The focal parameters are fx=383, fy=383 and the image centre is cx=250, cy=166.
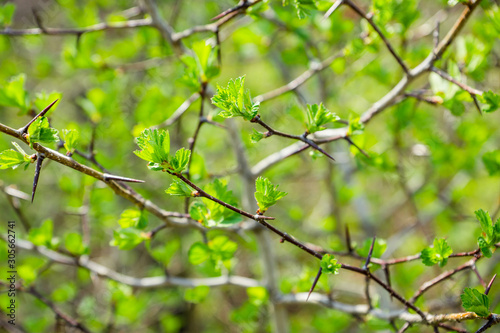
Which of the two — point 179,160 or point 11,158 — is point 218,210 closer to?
point 179,160

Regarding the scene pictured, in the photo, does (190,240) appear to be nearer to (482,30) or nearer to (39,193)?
(39,193)

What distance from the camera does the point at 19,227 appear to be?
3.30 metres

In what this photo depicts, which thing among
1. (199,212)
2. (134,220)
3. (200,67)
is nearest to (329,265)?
(199,212)

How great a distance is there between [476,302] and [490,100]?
593 millimetres

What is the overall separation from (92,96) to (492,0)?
1.67 metres

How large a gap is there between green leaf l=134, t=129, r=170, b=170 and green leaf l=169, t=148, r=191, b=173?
0.06 feet

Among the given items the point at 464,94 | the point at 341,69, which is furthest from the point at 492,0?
the point at 341,69

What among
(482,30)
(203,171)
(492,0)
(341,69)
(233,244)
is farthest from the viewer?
(341,69)

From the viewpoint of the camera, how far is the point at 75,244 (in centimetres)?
153

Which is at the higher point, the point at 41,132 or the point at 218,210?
the point at 41,132

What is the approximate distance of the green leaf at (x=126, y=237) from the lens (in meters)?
1.26

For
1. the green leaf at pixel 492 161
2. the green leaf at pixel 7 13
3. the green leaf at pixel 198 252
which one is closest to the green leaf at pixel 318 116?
the green leaf at pixel 198 252

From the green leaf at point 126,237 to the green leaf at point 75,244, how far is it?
34cm

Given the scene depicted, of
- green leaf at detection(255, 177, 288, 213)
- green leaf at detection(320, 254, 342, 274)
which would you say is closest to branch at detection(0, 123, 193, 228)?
green leaf at detection(255, 177, 288, 213)
